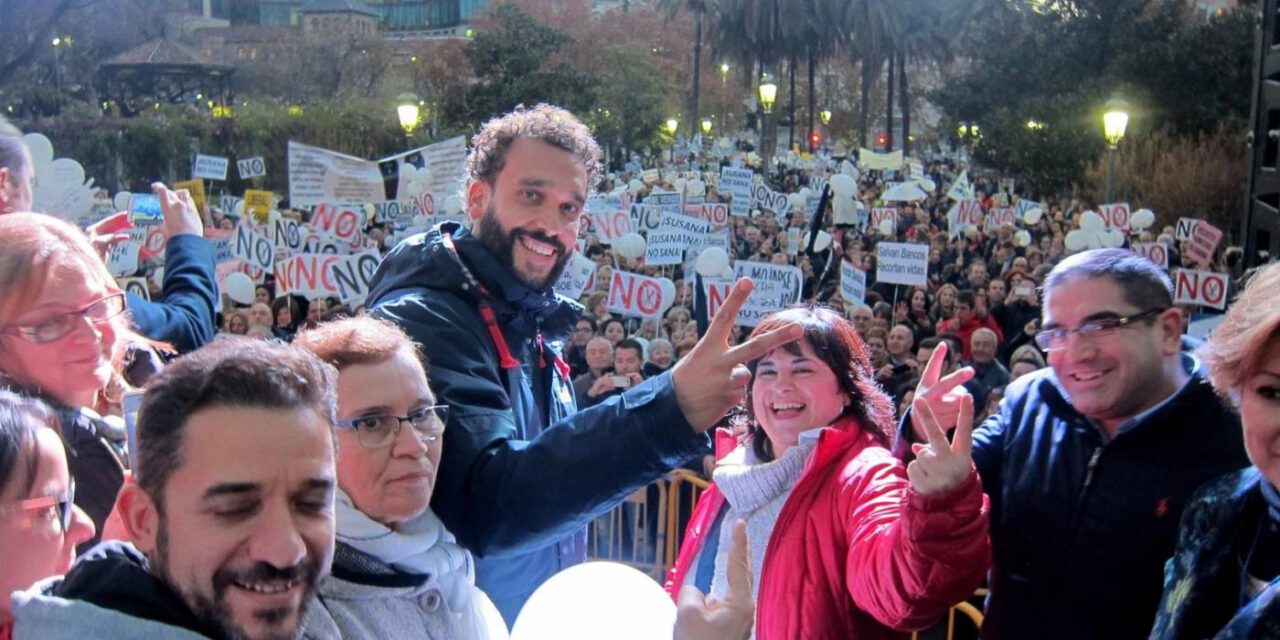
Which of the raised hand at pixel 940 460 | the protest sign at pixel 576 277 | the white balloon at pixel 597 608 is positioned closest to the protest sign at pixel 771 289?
the protest sign at pixel 576 277

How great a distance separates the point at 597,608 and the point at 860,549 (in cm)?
74

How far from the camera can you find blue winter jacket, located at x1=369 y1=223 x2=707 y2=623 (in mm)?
1803

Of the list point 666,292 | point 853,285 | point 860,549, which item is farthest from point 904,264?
point 860,549

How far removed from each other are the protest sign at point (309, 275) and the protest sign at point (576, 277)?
6.29ft

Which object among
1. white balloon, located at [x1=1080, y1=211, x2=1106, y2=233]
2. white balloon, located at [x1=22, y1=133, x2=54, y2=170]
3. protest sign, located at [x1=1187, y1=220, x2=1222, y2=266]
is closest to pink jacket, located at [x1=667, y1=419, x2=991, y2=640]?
white balloon, located at [x1=22, y1=133, x2=54, y2=170]

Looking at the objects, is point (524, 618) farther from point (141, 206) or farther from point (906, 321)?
point (906, 321)

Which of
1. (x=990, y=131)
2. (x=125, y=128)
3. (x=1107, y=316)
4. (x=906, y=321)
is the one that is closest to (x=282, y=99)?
(x=125, y=128)

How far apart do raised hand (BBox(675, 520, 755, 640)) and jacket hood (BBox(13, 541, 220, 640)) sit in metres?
0.58

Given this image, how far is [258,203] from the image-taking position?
1434 centimetres

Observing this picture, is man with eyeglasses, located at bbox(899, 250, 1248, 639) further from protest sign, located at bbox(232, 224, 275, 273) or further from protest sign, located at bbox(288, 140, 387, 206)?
protest sign, located at bbox(288, 140, 387, 206)

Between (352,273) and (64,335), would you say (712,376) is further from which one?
(352,273)

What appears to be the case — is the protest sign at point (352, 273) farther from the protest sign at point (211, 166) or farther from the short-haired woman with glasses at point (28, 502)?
the protest sign at point (211, 166)

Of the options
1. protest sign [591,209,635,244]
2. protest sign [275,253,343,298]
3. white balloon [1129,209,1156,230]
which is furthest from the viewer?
white balloon [1129,209,1156,230]

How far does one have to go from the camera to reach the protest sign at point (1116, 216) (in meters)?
14.2
